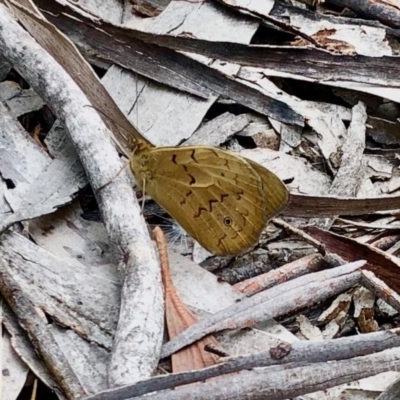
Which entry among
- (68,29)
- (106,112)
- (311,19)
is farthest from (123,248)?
(311,19)

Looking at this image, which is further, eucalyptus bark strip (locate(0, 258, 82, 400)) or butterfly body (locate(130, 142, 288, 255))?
butterfly body (locate(130, 142, 288, 255))

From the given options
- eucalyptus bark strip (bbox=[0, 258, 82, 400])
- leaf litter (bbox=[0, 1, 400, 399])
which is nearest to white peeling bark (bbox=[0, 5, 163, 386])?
leaf litter (bbox=[0, 1, 400, 399])

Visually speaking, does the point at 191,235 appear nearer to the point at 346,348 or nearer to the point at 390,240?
the point at 390,240

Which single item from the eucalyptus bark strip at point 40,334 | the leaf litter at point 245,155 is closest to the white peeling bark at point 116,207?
the leaf litter at point 245,155

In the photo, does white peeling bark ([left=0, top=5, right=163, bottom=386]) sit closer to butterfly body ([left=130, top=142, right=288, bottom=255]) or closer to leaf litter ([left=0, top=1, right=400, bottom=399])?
leaf litter ([left=0, top=1, right=400, bottom=399])

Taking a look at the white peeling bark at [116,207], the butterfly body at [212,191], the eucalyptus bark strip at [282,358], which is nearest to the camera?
the eucalyptus bark strip at [282,358]

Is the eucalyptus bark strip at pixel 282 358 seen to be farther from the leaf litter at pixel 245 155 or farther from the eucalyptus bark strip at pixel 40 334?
the eucalyptus bark strip at pixel 40 334
